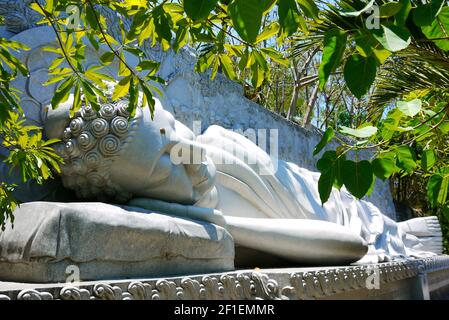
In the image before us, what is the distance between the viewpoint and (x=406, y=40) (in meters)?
0.64

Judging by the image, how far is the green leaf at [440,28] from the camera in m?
0.78

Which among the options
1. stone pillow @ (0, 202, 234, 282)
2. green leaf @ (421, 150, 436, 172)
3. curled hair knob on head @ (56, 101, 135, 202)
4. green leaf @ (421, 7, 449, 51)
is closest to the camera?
green leaf @ (421, 7, 449, 51)

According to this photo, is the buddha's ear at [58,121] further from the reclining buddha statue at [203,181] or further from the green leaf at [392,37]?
the green leaf at [392,37]

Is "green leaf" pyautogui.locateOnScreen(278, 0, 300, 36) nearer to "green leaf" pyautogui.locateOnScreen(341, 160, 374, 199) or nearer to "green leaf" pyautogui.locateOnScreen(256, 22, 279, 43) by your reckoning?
"green leaf" pyautogui.locateOnScreen(341, 160, 374, 199)

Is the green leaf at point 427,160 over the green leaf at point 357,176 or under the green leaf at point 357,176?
over

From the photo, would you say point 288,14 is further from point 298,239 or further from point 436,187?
point 298,239

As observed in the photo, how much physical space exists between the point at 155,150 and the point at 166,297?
68cm

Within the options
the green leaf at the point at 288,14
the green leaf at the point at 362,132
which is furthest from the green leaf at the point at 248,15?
the green leaf at the point at 362,132

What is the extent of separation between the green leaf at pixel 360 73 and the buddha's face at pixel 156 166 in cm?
132

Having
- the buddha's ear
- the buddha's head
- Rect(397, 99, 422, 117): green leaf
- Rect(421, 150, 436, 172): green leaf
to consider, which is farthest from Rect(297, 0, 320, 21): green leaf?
the buddha's ear

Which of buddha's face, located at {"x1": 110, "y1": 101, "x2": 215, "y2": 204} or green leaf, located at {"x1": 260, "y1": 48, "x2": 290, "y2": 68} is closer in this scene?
green leaf, located at {"x1": 260, "y1": 48, "x2": 290, "y2": 68}

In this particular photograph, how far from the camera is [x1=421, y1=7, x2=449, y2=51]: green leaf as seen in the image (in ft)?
2.57

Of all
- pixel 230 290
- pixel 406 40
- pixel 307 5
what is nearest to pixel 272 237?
pixel 230 290

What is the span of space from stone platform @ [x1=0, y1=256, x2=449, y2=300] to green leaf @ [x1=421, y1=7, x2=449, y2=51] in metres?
1.02
